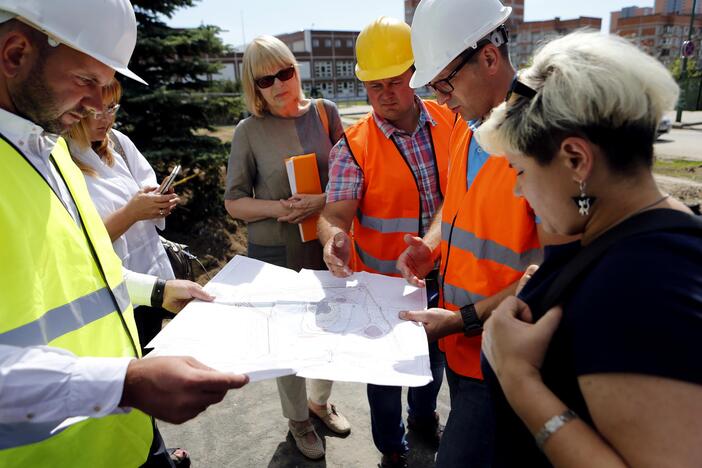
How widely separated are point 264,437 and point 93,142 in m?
2.14

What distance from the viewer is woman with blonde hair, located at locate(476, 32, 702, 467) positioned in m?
0.91

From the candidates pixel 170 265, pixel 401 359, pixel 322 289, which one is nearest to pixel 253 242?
pixel 170 265

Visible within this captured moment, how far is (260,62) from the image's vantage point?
292 centimetres

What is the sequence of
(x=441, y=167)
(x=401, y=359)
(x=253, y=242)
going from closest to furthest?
(x=401, y=359) < (x=441, y=167) < (x=253, y=242)

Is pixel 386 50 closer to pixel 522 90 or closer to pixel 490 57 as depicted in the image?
pixel 490 57

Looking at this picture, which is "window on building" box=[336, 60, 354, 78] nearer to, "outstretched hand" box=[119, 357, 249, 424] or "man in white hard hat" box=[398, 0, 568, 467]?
"man in white hard hat" box=[398, 0, 568, 467]

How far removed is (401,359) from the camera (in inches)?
65.6

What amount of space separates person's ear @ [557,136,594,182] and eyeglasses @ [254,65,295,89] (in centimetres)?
217

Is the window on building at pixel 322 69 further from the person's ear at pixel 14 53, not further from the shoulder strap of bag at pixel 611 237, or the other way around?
the shoulder strap of bag at pixel 611 237

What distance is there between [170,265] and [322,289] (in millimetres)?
1293

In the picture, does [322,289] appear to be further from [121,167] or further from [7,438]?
[121,167]

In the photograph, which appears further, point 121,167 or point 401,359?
point 121,167

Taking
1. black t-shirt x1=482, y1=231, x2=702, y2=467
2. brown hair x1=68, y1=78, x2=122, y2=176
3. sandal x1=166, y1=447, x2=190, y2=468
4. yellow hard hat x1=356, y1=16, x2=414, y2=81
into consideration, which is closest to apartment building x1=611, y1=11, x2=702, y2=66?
yellow hard hat x1=356, y1=16, x2=414, y2=81

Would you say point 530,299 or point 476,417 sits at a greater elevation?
point 530,299
